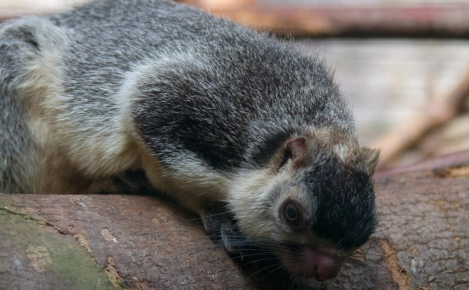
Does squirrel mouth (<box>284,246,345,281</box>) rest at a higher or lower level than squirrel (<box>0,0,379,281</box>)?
lower

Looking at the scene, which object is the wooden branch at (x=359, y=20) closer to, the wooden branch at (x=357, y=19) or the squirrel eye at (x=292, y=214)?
the wooden branch at (x=357, y=19)

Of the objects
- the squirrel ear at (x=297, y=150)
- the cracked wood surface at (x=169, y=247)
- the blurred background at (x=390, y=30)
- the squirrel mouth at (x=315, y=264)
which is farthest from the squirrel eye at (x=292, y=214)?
the blurred background at (x=390, y=30)

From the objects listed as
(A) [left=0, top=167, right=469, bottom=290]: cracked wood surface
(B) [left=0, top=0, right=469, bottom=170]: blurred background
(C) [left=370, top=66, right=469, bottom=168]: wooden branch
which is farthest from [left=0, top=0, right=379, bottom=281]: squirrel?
(C) [left=370, top=66, right=469, bottom=168]: wooden branch

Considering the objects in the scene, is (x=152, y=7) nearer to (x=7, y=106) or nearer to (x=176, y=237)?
(x=7, y=106)

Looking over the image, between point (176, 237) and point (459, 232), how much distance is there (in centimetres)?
272

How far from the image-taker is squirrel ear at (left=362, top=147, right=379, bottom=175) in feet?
16.2

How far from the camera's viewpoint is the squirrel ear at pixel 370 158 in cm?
495

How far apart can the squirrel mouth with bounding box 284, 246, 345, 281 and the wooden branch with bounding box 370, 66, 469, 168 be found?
17.6 feet

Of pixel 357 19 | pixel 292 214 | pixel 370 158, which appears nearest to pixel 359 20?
pixel 357 19

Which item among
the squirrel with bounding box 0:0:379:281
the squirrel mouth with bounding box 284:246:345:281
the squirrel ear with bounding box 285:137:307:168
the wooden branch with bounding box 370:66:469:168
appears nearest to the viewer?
the squirrel mouth with bounding box 284:246:345:281

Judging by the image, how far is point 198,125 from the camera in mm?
5164

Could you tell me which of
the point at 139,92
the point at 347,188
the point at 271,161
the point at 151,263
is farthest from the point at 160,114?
the point at 347,188

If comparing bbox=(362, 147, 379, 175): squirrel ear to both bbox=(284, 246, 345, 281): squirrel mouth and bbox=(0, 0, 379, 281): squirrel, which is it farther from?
bbox=(284, 246, 345, 281): squirrel mouth

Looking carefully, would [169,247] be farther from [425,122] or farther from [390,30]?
[425,122]
